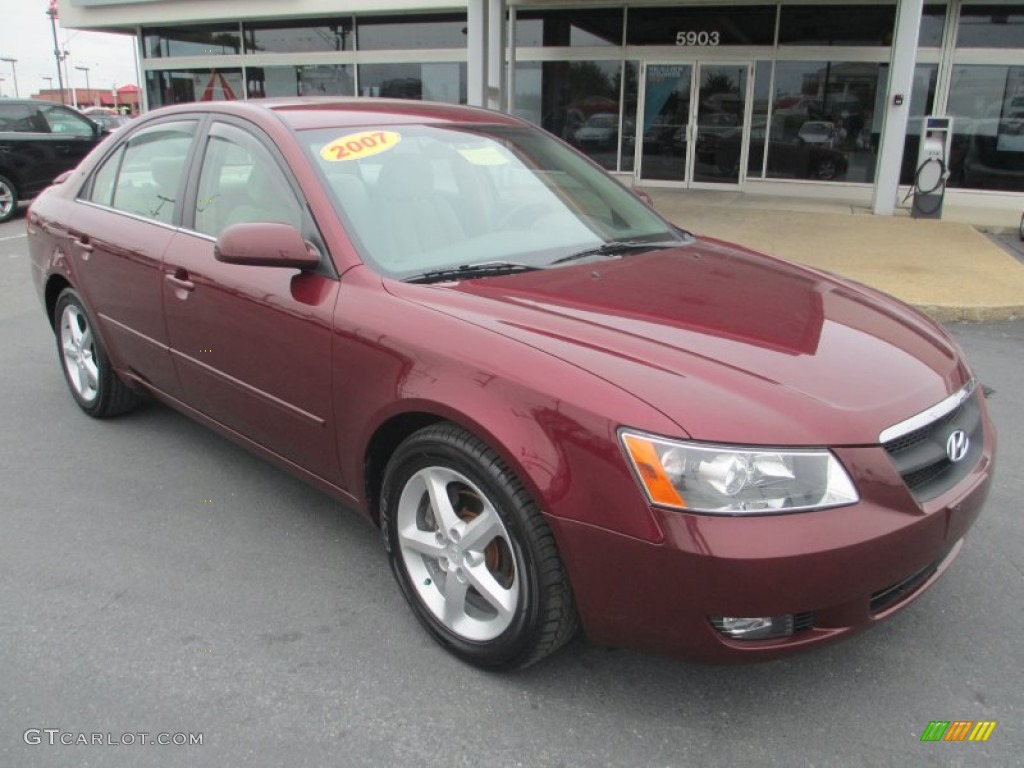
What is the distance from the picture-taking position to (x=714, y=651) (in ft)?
6.97

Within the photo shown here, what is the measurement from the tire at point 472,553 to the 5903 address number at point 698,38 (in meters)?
14.4

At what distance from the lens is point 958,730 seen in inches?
91.4

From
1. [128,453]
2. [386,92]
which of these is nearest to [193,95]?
[386,92]

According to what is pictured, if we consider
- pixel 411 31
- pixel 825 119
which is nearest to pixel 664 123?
pixel 825 119

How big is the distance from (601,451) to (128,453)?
3.09m

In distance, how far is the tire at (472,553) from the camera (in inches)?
89.4

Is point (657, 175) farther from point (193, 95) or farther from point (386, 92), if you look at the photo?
point (193, 95)

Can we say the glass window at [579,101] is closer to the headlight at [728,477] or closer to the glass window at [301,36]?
the glass window at [301,36]

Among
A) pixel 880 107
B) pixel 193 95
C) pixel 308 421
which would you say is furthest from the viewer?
pixel 193 95

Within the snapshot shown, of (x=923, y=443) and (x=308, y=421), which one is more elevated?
(x=923, y=443)

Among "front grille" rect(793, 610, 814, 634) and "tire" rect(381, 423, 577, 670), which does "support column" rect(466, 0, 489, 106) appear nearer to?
"tire" rect(381, 423, 577, 670)

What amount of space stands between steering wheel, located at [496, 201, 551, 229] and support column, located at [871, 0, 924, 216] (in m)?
11.0

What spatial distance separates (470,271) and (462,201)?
473mm

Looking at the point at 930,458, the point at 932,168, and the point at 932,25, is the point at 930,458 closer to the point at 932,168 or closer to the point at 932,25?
the point at 932,168
